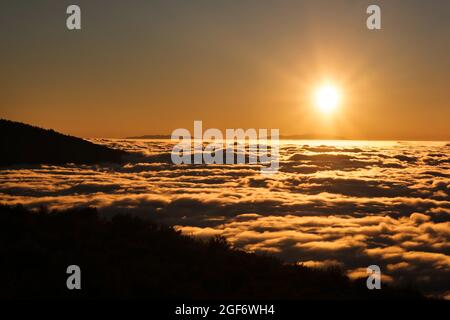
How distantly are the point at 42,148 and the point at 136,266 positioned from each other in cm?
12567

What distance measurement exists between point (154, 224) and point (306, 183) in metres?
116

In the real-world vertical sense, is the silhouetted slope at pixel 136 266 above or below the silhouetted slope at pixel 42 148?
below

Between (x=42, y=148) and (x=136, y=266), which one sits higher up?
(x=42, y=148)

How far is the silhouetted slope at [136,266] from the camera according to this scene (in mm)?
11352

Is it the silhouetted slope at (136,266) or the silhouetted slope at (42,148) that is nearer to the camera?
the silhouetted slope at (136,266)

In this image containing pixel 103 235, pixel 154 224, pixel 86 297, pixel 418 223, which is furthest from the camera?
pixel 418 223

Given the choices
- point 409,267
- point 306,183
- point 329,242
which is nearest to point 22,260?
point 409,267

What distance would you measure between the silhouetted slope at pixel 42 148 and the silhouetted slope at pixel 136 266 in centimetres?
10953

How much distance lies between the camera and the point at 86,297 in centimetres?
1050

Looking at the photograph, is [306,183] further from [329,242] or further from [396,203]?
[329,242]

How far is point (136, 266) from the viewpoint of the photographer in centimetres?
1295

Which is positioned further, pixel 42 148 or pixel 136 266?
pixel 42 148

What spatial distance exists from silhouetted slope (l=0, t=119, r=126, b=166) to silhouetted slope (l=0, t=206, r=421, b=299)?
359 ft

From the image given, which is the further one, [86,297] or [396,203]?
[396,203]
